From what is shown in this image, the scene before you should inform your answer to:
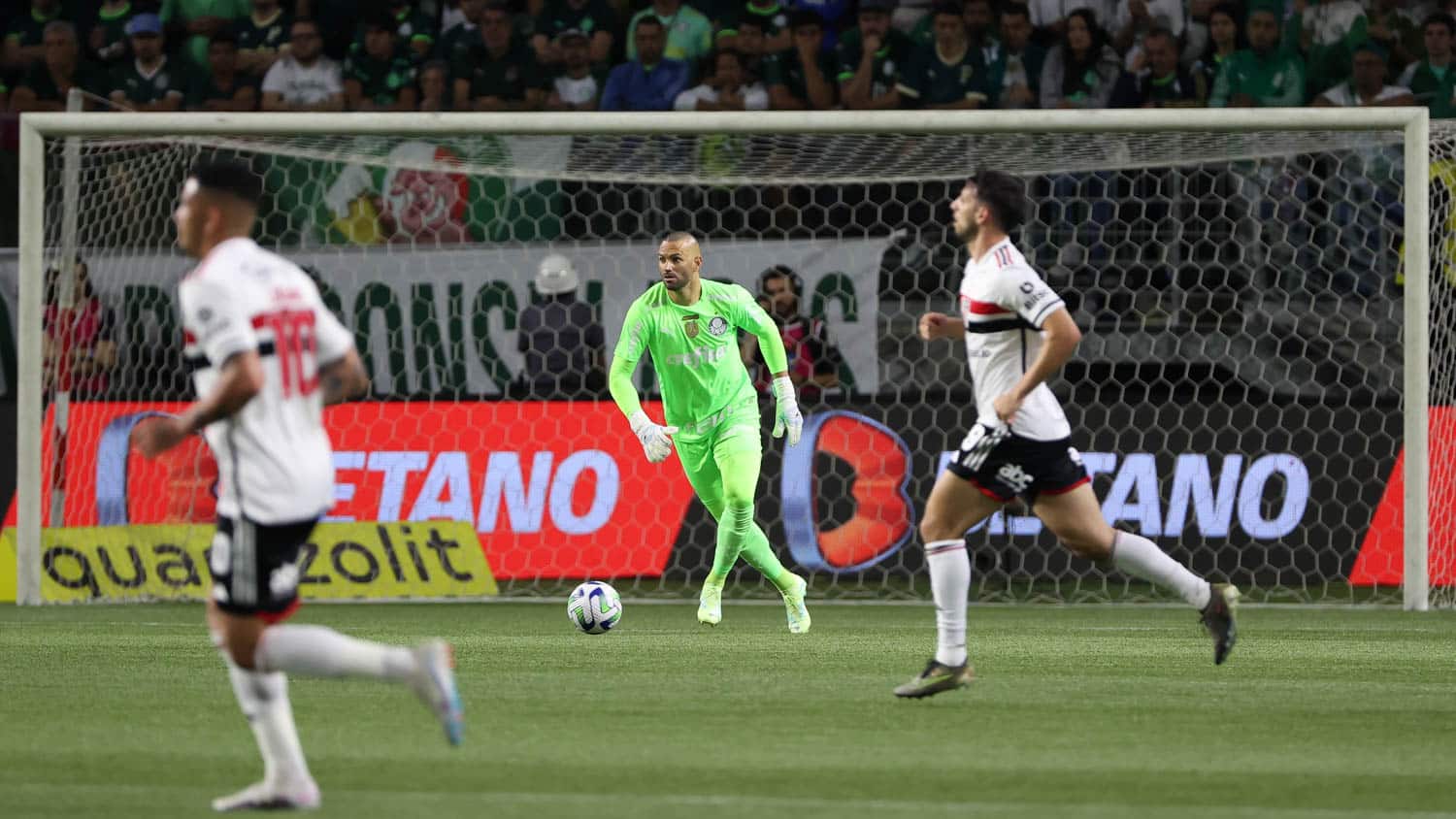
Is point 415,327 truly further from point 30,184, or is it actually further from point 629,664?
point 629,664

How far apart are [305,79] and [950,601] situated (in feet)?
35.0

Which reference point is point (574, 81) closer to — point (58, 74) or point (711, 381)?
point (58, 74)

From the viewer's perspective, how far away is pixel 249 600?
5074 mm

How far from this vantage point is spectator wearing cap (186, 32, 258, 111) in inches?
650

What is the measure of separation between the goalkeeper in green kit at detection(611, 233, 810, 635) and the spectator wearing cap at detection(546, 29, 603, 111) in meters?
5.63

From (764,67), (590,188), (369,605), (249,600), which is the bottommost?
(369,605)

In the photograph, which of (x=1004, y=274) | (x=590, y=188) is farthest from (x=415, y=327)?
(x=1004, y=274)

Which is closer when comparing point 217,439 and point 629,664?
point 217,439

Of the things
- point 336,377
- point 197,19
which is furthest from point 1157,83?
point 336,377

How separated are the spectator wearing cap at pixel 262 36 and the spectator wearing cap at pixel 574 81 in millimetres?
2338

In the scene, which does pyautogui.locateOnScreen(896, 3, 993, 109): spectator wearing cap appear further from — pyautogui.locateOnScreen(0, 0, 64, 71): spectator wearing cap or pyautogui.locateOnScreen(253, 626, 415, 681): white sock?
pyautogui.locateOnScreen(253, 626, 415, 681): white sock

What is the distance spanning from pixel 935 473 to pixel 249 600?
8470 millimetres

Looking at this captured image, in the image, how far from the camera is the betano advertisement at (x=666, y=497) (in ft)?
42.7

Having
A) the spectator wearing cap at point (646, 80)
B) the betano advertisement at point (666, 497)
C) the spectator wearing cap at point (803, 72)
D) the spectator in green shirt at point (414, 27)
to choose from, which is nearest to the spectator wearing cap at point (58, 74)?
the spectator in green shirt at point (414, 27)
